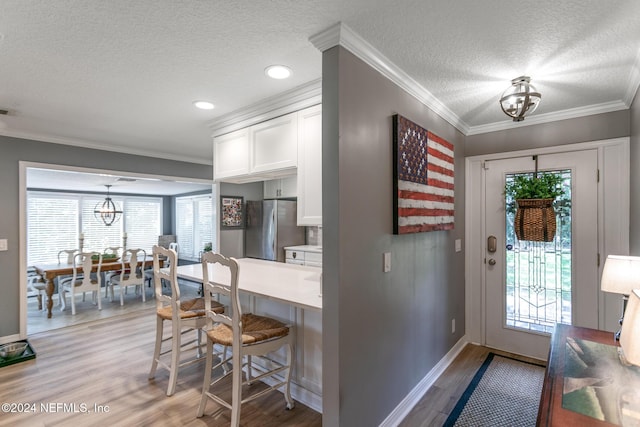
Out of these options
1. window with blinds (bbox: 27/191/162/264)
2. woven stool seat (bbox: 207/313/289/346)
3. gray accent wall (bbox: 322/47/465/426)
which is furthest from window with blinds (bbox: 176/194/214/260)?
gray accent wall (bbox: 322/47/465/426)

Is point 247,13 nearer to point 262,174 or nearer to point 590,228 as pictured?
point 262,174

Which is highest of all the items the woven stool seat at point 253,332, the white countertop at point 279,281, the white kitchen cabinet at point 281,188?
the white kitchen cabinet at point 281,188

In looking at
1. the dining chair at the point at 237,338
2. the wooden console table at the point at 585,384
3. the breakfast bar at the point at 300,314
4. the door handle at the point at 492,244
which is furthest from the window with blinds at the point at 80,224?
the wooden console table at the point at 585,384

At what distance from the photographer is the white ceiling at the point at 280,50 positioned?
141 centimetres

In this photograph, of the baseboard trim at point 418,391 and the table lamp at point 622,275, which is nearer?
the table lamp at point 622,275

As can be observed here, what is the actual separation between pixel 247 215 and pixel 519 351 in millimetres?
4007

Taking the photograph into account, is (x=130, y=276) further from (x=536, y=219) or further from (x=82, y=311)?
(x=536, y=219)

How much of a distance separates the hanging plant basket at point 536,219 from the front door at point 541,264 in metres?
0.12

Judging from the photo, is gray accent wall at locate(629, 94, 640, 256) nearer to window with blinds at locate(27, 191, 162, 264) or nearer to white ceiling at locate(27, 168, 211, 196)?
white ceiling at locate(27, 168, 211, 196)

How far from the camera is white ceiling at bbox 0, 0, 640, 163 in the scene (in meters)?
1.41

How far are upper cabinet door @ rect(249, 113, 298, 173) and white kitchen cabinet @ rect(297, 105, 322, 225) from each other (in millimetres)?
82

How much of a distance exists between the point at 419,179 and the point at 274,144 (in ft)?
3.84

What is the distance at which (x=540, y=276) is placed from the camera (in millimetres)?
2932

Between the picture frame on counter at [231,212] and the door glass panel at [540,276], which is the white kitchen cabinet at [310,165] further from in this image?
the picture frame on counter at [231,212]
